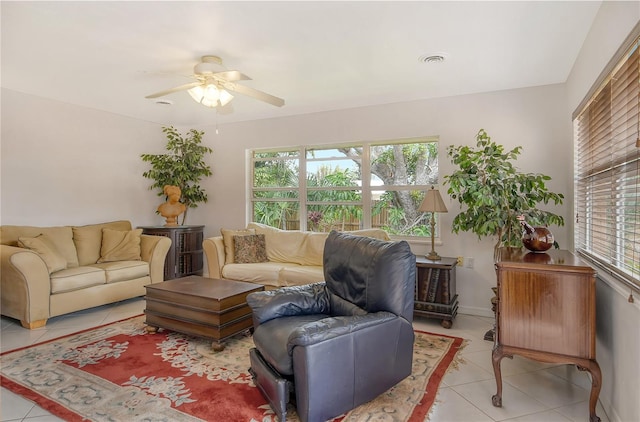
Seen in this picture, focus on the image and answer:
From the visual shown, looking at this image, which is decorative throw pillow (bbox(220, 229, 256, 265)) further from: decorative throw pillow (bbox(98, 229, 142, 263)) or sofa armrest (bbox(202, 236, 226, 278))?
decorative throw pillow (bbox(98, 229, 142, 263))

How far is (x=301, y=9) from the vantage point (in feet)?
7.32

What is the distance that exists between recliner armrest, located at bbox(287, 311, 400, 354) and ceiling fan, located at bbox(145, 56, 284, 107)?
2.01 meters

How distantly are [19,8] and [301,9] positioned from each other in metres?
1.83

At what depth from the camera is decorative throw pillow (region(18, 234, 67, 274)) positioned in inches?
136

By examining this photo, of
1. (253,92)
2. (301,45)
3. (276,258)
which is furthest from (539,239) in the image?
(276,258)

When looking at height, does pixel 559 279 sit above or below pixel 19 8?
below

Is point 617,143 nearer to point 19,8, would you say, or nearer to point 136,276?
point 19,8

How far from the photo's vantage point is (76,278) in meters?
3.61

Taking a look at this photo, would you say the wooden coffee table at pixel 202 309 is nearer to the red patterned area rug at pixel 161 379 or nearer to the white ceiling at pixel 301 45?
the red patterned area rug at pixel 161 379

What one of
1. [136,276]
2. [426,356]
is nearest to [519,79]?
[426,356]

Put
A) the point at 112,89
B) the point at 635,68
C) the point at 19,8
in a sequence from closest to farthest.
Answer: the point at 635,68 → the point at 19,8 → the point at 112,89

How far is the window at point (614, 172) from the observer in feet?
5.45

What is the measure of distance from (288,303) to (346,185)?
99.3 inches

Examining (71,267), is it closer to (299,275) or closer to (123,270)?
(123,270)
